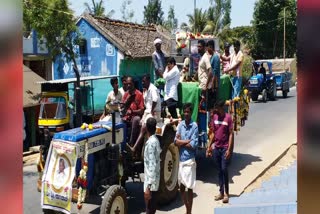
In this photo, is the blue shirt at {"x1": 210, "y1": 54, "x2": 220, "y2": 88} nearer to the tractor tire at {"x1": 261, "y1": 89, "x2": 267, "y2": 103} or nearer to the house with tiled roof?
the tractor tire at {"x1": 261, "y1": 89, "x2": 267, "y2": 103}

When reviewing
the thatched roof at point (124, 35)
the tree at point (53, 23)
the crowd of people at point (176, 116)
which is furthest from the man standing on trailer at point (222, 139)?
the thatched roof at point (124, 35)

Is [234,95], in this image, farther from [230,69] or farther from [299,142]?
[299,142]

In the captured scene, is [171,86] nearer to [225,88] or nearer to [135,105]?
[135,105]

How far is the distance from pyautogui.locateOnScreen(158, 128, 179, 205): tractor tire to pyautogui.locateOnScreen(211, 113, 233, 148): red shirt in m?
0.73

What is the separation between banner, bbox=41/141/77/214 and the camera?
5.42 metres

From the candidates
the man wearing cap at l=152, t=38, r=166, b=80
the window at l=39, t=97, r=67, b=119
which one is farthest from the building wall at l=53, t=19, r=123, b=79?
the man wearing cap at l=152, t=38, r=166, b=80

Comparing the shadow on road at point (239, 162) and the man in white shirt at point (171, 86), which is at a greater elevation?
the man in white shirt at point (171, 86)

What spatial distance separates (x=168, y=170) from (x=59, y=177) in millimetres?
2200

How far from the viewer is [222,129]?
6957mm

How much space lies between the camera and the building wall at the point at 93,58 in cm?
2386

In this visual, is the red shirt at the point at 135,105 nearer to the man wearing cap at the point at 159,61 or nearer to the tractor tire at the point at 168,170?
the tractor tire at the point at 168,170

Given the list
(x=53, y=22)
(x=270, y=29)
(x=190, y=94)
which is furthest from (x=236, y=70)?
(x=270, y=29)

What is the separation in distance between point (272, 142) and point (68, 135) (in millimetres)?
7548

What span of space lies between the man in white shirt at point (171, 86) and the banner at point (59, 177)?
2761 millimetres
